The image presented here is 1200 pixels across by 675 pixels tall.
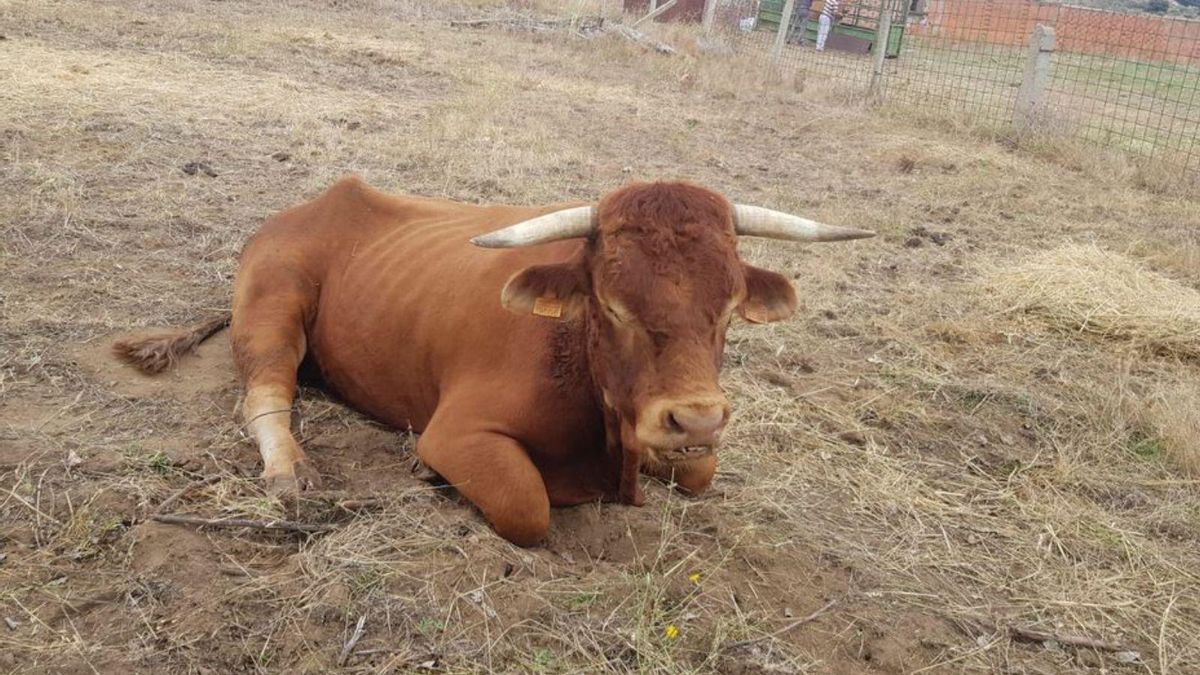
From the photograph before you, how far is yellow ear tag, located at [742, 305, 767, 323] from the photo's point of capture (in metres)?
3.38

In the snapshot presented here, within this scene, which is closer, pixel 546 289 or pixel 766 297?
pixel 546 289

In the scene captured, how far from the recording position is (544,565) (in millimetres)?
3305

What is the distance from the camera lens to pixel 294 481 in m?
3.58

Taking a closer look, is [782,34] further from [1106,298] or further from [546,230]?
[546,230]

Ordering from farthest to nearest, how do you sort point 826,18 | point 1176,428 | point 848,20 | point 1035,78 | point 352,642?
point 848,20
point 826,18
point 1035,78
point 1176,428
point 352,642

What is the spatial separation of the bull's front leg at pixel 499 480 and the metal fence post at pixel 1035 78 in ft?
34.7

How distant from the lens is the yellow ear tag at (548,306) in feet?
10.9

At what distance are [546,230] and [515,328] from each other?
661 millimetres

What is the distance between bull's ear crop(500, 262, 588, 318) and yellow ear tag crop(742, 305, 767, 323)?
56cm

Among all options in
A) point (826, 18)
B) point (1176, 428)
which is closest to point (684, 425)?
point (1176, 428)

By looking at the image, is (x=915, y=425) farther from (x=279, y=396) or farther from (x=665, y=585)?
(x=279, y=396)

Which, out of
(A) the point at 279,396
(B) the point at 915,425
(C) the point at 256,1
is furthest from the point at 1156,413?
(C) the point at 256,1

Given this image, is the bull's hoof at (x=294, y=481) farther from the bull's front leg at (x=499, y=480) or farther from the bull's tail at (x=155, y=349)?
the bull's tail at (x=155, y=349)

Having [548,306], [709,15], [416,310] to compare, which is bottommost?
[416,310]
